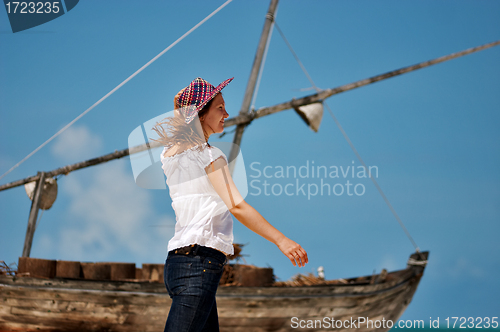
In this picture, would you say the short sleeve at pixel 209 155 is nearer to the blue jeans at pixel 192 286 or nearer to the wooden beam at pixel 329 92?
the blue jeans at pixel 192 286

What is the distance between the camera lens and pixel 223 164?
2.04 metres

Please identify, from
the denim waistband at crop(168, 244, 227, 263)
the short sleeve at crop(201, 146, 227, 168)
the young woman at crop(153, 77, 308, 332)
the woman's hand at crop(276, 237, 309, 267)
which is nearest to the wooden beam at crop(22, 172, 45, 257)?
the young woman at crop(153, 77, 308, 332)

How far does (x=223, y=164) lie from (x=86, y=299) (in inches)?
200

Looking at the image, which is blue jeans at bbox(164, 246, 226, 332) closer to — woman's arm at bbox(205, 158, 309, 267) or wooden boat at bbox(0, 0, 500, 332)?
woman's arm at bbox(205, 158, 309, 267)

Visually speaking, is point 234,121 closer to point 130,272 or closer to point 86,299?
point 130,272

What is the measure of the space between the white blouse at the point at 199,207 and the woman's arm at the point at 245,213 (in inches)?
2.2

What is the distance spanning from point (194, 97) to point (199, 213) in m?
0.59

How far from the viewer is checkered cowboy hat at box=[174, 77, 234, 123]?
2170mm

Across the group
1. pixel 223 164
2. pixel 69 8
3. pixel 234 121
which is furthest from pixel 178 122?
pixel 234 121

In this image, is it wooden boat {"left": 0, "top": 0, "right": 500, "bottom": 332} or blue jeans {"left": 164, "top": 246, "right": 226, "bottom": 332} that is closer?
blue jeans {"left": 164, "top": 246, "right": 226, "bottom": 332}

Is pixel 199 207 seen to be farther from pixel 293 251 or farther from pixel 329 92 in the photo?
pixel 329 92

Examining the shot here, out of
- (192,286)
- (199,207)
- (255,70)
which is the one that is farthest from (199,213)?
(255,70)

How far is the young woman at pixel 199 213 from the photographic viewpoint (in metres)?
1.97

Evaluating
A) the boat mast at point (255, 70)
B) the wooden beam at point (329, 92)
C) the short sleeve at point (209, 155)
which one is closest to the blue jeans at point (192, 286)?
the short sleeve at point (209, 155)
